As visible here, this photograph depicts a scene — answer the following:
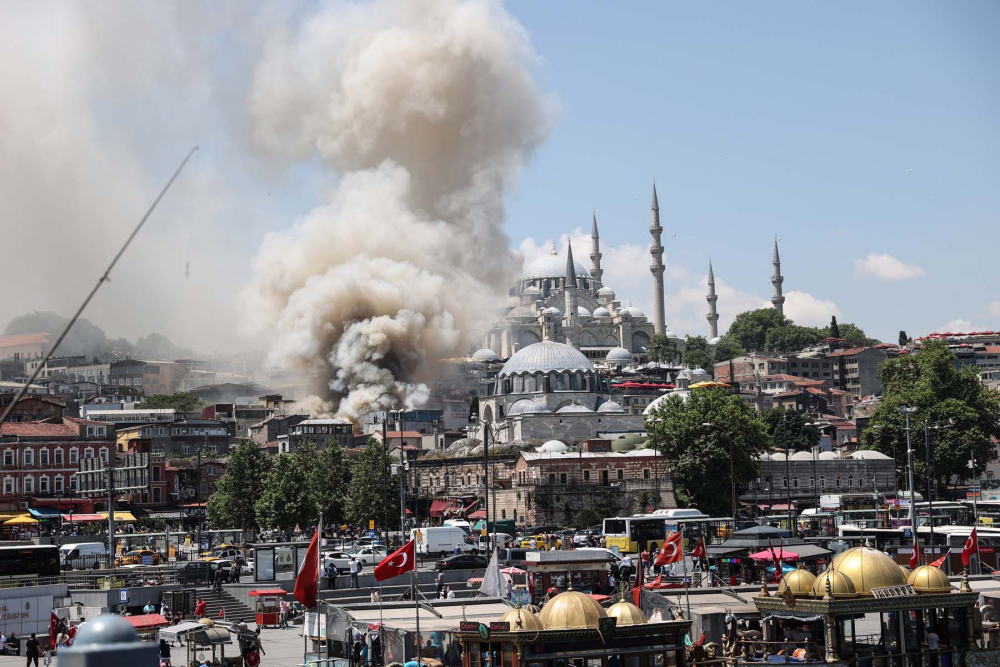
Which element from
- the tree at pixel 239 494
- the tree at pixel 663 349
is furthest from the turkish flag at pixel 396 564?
the tree at pixel 663 349

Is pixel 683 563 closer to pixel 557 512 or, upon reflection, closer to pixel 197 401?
pixel 557 512

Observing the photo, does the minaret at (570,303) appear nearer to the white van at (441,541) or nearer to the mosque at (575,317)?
the mosque at (575,317)

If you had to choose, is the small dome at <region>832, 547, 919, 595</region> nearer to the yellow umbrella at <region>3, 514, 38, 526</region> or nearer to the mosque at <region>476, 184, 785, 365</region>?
the yellow umbrella at <region>3, 514, 38, 526</region>

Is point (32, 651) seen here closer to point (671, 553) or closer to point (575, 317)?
point (671, 553)

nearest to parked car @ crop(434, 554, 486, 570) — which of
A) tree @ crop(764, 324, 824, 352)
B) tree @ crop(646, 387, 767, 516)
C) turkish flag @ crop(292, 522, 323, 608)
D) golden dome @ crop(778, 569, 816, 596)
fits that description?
turkish flag @ crop(292, 522, 323, 608)

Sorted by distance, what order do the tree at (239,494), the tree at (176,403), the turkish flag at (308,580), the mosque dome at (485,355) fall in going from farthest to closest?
the mosque dome at (485,355), the tree at (176,403), the tree at (239,494), the turkish flag at (308,580)

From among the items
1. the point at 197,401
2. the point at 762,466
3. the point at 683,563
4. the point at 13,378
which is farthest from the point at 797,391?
the point at 683,563
